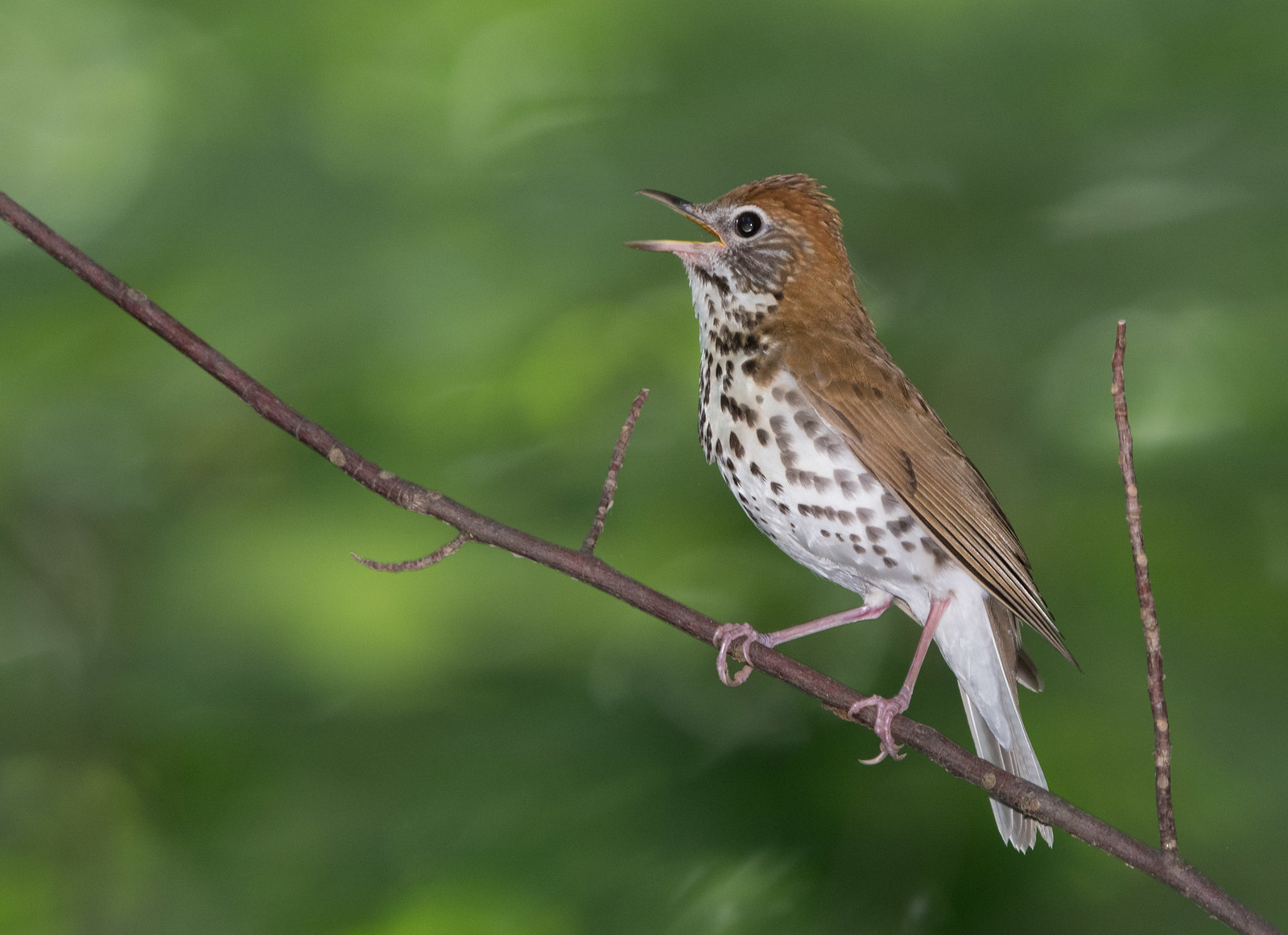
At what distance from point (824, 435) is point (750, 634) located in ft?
1.16

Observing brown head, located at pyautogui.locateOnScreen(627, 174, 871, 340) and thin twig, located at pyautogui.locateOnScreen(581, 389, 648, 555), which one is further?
brown head, located at pyautogui.locateOnScreen(627, 174, 871, 340)

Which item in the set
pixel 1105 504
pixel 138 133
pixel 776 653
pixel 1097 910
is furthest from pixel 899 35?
pixel 776 653

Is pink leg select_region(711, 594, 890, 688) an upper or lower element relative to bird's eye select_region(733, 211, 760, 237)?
lower

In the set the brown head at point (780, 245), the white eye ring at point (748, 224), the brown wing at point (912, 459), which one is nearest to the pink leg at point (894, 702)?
the brown wing at point (912, 459)

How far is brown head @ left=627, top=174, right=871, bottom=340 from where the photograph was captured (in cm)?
210

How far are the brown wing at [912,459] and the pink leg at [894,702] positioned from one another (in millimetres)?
203

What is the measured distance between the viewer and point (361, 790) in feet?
13.3

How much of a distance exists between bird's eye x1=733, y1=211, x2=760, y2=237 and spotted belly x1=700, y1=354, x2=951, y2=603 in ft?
0.82

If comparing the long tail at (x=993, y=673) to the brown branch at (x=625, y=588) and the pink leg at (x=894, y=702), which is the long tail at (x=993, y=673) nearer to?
the pink leg at (x=894, y=702)

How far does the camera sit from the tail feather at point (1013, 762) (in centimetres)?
226

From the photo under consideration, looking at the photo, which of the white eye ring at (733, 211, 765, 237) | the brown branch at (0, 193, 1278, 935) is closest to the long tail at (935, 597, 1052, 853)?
the brown branch at (0, 193, 1278, 935)

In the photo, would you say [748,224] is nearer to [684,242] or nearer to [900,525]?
[684,242]

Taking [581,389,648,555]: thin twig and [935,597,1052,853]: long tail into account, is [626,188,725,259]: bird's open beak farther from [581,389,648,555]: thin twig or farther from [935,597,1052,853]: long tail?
[935,597,1052,853]: long tail

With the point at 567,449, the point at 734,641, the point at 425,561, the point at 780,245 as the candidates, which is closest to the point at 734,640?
the point at 734,641
